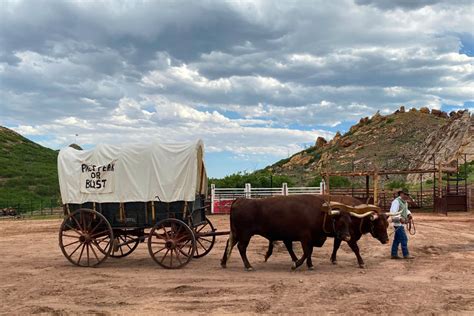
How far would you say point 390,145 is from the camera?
245ft

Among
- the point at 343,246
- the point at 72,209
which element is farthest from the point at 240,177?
the point at 72,209

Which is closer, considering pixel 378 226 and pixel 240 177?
pixel 378 226

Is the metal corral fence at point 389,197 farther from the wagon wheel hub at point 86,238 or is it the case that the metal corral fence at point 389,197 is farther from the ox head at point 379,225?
the wagon wheel hub at point 86,238

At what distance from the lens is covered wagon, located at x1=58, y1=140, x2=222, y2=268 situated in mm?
12148

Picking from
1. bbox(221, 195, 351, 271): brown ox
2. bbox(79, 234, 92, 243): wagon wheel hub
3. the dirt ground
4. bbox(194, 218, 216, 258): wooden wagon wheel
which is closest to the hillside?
bbox(79, 234, 92, 243): wagon wheel hub

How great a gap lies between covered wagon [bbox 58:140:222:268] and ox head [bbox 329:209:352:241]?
3.01m

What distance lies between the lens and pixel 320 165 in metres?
74.9

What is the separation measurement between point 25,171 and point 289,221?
2078 inches

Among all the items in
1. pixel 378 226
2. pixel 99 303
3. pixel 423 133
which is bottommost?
pixel 99 303

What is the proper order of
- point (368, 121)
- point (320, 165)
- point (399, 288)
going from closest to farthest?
point (399, 288)
point (320, 165)
point (368, 121)

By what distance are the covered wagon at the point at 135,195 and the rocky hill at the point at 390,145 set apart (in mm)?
42844

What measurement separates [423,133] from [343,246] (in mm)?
66350

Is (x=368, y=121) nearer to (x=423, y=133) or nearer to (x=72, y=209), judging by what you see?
(x=423, y=133)

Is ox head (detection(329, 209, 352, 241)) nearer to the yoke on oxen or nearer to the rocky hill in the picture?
the yoke on oxen
